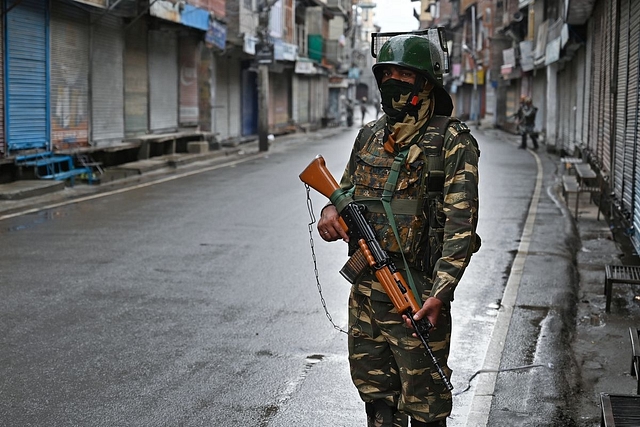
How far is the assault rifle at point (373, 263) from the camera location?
352 cm

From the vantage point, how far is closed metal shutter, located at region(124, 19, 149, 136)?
76.2 ft

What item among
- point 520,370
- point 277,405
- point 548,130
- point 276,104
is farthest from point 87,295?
point 276,104

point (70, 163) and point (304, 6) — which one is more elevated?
point (304, 6)

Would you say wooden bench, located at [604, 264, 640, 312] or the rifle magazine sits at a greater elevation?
the rifle magazine

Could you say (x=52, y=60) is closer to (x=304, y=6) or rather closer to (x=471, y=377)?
(x=471, y=377)

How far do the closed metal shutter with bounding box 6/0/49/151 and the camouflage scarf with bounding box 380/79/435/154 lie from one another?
1411 cm

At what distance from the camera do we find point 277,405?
16.6 feet

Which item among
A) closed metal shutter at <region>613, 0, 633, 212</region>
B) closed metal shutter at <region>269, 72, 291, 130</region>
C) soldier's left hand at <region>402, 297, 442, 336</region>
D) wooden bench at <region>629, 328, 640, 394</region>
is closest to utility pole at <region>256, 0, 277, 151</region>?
closed metal shutter at <region>269, 72, 291, 130</region>

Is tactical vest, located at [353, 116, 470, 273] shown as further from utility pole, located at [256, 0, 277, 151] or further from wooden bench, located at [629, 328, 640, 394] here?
utility pole, located at [256, 0, 277, 151]

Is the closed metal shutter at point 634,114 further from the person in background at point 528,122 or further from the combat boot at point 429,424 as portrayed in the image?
the person in background at point 528,122

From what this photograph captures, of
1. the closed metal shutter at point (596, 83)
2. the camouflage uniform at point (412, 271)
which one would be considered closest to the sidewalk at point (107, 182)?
the closed metal shutter at point (596, 83)

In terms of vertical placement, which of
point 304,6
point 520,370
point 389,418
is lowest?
point 520,370

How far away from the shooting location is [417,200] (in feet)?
12.0

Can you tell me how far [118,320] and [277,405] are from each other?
2.27 meters
